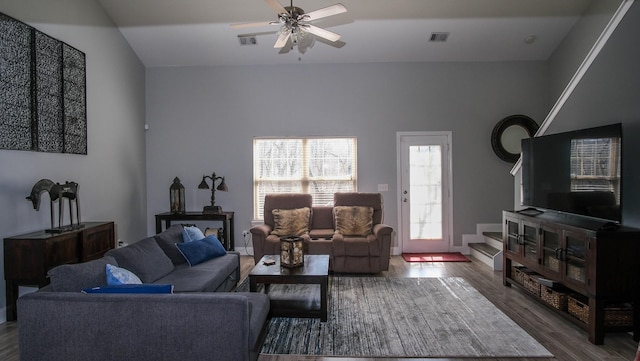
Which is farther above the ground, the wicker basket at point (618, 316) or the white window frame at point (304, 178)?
the white window frame at point (304, 178)

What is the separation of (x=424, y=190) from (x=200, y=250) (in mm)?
3692

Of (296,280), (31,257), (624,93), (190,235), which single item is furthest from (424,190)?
(31,257)

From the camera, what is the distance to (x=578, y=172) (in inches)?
128

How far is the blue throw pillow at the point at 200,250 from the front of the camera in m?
3.61

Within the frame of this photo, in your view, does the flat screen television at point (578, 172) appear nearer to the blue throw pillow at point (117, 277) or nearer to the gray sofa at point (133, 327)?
the gray sofa at point (133, 327)

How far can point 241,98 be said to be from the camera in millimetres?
5840

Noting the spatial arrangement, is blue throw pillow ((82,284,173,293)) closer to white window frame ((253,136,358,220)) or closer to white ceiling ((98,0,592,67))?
white ceiling ((98,0,592,67))

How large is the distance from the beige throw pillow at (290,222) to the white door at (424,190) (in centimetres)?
170

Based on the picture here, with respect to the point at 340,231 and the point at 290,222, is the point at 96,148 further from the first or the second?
the point at 340,231

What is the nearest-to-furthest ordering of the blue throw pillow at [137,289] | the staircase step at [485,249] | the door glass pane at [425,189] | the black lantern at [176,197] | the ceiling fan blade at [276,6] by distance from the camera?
the blue throw pillow at [137,289] < the ceiling fan blade at [276,6] < the staircase step at [485,249] < the black lantern at [176,197] < the door glass pane at [425,189]

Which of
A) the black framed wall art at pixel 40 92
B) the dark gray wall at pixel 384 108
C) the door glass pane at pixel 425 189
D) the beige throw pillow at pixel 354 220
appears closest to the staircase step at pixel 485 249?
the dark gray wall at pixel 384 108

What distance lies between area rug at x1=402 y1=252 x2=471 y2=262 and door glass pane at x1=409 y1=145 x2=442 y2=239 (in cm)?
31

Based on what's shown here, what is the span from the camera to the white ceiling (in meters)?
4.66

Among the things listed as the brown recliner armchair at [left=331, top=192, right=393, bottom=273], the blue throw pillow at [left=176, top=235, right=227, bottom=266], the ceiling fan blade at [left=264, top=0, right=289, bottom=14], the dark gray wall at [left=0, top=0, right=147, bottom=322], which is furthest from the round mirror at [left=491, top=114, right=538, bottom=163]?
the dark gray wall at [left=0, top=0, right=147, bottom=322]
